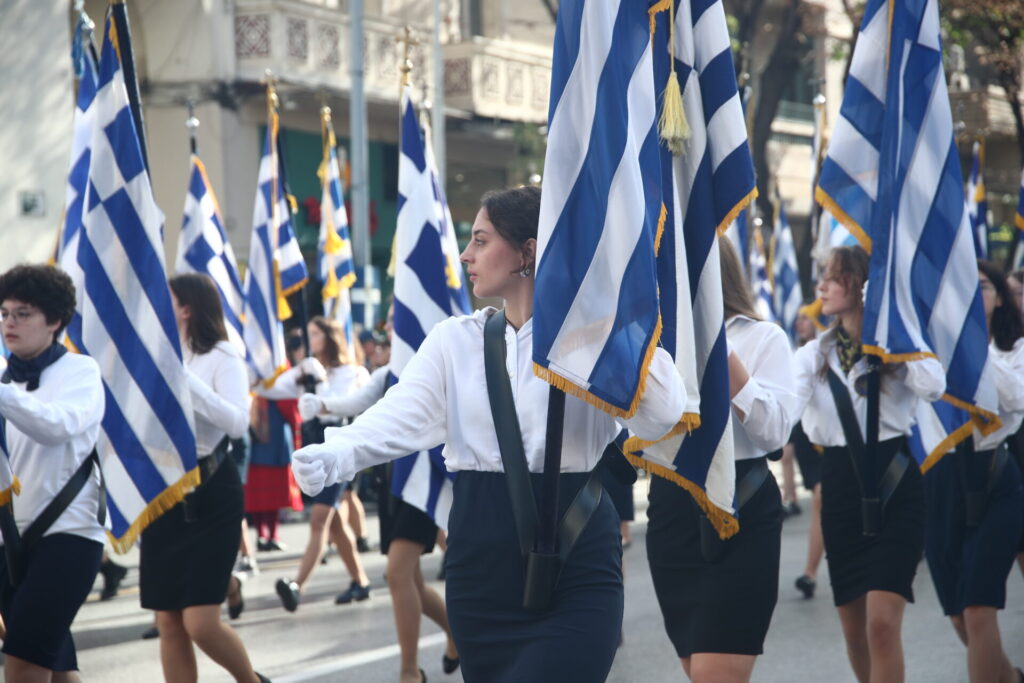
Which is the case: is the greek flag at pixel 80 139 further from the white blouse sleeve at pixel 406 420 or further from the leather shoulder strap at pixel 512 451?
the leather shoulder strap at pixel 512 451

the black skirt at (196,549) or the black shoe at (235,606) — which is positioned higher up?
the black skirt at (196,549)

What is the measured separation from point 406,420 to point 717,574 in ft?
5.09

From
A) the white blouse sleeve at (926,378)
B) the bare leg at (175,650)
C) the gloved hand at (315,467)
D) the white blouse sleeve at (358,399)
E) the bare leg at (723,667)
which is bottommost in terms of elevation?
the bare leg at (175,650)

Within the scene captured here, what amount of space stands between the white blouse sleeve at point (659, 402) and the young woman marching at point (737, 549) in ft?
3.86

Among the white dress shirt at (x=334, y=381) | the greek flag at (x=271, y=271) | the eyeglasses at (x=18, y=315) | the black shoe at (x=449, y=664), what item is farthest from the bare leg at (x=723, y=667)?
the greek flag at (x=271, y=271)

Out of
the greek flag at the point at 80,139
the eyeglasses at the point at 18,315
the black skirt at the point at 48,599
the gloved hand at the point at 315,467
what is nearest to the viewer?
the gloved hand at the point at 315,467

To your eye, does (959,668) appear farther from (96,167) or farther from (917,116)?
(96,167)

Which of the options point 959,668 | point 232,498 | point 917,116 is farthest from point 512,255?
point 959,668

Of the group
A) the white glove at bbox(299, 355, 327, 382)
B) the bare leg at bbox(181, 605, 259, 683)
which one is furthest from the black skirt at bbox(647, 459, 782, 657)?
the white glove at bbox(299, 355, 327, 382)

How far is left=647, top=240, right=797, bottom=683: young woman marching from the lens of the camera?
470cm

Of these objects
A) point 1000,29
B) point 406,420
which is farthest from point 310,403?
point 1000,29

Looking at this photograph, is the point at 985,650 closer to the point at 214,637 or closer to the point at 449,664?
the point at 449,664

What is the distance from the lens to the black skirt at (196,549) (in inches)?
235

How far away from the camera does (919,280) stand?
6.40 meters
